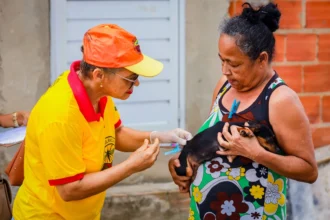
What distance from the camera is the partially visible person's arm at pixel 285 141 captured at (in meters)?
3.20

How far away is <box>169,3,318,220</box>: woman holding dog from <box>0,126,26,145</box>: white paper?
1077 mm

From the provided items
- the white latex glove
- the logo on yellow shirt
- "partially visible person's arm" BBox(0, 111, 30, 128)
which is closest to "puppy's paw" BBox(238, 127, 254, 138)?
the white latex glove

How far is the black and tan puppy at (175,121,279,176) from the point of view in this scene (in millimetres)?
3234

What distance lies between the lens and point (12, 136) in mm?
3959

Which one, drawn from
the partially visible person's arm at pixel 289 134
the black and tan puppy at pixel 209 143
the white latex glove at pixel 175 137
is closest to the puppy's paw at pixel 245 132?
the black and tan puppy at pixel 209 143

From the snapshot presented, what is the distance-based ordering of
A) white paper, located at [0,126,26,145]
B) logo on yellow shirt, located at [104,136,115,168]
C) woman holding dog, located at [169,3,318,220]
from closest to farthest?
woman holding dog, located at [169,3,318,220] < logo on yellow shirt, located at [104,136,115,168] < white paper, located at [0,126,26,145]

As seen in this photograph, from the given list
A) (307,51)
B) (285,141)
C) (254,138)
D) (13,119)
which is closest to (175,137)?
(254,138)

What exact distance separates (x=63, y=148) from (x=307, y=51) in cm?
275

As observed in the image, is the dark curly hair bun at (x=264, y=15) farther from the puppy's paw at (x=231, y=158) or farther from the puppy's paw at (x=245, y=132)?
the puppy's paw at (x=231, y=158)

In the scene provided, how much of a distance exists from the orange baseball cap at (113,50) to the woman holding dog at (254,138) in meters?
0.39

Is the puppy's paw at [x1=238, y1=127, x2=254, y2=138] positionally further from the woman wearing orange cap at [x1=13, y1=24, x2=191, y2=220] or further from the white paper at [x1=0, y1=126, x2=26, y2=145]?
the white paper at [x1=0, y1=126, x2=26, y2=145]

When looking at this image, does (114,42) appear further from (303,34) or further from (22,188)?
(303,34)

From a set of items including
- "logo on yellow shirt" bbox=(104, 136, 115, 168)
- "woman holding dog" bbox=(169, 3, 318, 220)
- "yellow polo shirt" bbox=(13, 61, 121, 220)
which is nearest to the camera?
"yellow polo shirt" bbox=(13, 61, 121, 220)

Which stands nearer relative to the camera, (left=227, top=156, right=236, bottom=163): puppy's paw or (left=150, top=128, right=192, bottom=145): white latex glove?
(left=227, top=156, right=236, bottom=163): puppy's paw
